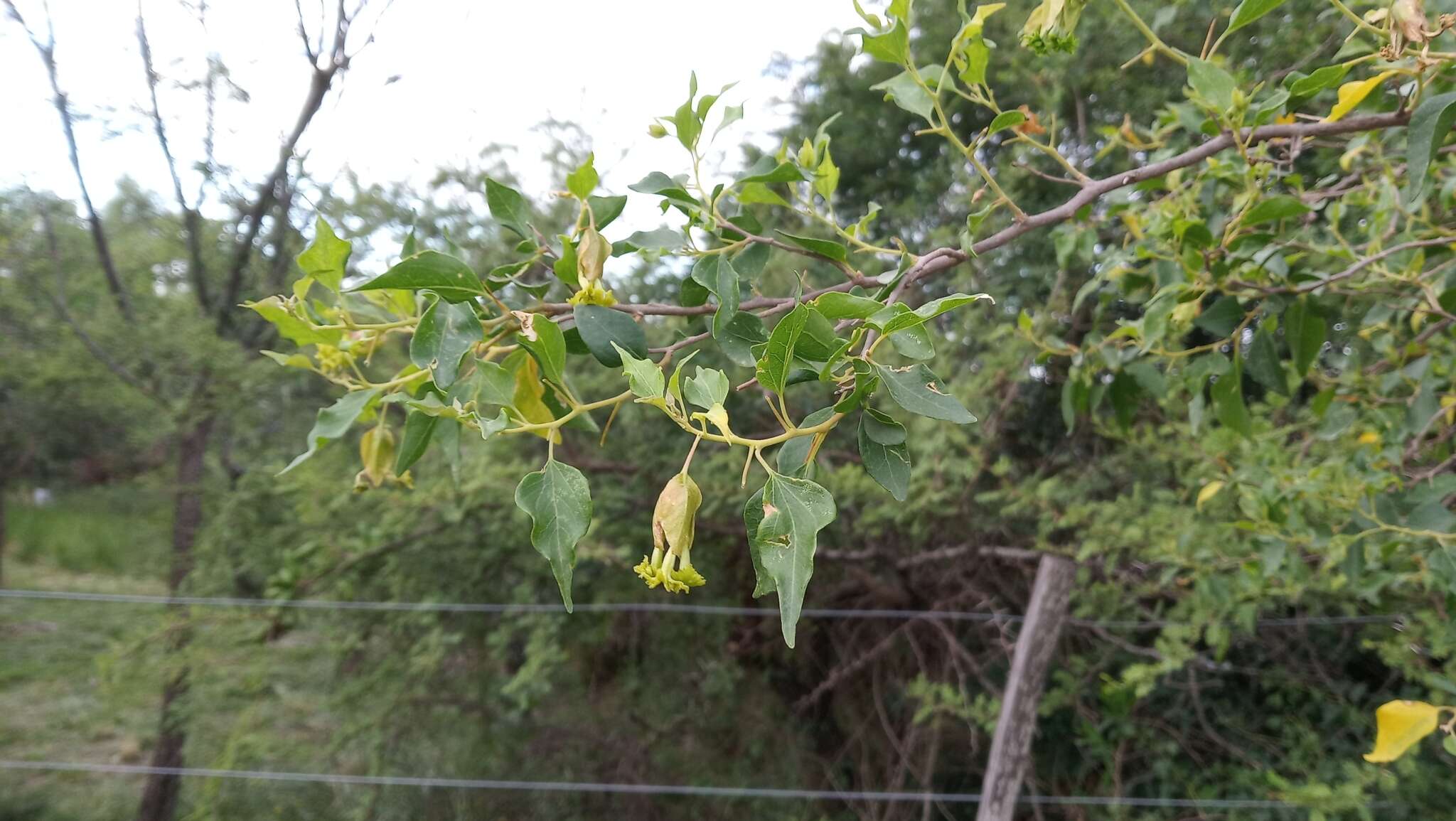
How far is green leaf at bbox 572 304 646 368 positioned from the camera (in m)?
0.52

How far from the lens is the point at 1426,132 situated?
545 mm

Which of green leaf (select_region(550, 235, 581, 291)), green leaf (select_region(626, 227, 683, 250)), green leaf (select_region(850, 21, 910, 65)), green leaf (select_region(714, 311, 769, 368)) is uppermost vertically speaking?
green leaf (select_region(850, 21, 910, 65))

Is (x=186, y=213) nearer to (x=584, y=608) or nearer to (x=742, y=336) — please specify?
(x=584, y=608)

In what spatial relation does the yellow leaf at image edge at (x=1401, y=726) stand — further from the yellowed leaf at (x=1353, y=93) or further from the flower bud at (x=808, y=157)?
the flower bud at (x=808, y=157)

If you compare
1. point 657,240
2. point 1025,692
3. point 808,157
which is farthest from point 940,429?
point 657,240

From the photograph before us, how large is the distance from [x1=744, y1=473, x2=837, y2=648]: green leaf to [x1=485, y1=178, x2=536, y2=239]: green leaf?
0.29m

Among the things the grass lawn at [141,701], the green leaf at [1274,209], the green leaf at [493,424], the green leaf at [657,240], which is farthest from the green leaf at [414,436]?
the grass lawn at [141,701]

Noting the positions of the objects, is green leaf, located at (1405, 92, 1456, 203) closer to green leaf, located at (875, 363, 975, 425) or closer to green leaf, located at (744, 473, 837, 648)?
green leaf, located at (875, 363, 975, 425)

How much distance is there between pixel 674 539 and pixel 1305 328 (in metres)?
0.85

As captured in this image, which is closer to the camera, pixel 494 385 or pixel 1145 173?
pixel 494 385

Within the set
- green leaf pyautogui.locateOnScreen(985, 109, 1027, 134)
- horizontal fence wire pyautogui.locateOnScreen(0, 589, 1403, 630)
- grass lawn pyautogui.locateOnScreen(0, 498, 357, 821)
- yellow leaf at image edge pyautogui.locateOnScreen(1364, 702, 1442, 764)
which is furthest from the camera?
grass lawn pyautogui.locateOnScreen(0, 498, 357, 821)

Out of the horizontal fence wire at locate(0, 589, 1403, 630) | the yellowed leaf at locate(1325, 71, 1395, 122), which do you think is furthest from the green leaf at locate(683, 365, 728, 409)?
the horizontal fence wire at locate(0, 589, 1403, 630)

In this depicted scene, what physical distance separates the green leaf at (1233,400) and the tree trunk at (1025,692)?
0.95 meters

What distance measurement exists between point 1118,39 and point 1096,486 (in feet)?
4.35
